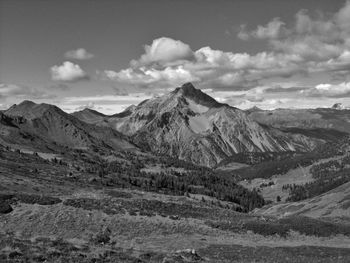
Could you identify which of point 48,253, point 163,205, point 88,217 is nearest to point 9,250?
point 48,253

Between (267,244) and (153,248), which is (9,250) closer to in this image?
(153,248)

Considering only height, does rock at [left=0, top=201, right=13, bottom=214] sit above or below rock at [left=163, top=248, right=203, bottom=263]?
above

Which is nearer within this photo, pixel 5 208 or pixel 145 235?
pixel 145 235

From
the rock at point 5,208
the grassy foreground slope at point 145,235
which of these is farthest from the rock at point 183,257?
the rock at point 5,208

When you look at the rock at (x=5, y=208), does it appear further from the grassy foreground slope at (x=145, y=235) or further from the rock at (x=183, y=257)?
the rock at (x=183, y=257)

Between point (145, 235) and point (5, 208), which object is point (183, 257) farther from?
point (5, 208)

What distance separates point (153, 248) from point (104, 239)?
5662 mm

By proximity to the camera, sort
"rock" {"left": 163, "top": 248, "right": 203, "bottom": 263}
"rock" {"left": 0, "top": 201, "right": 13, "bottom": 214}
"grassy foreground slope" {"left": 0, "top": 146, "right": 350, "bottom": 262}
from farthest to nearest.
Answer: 1. "rock" {"left": 0, "top": 201, "right": 13, "bottom": 214}
2. "grassy foreground slope" {"left": 0, "top": 146, "right": 350, "bottom": 262}
3. "rock" {"left": 163, "top": 248, "right": 203, "bottom": 263}

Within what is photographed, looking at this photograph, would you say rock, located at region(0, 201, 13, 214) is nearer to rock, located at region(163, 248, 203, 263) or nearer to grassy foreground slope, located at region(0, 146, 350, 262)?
grassy foreground slope, located at region(0, 146, 350, 262)

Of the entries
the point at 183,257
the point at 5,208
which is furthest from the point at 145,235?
the point at 5,208

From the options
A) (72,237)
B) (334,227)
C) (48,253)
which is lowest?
(334,227)

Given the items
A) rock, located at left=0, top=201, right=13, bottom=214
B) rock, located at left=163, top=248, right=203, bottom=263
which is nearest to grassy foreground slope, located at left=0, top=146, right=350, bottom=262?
rock, located at left=163, top=248, right=203, bottom=263

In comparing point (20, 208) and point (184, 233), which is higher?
point (20, 208)

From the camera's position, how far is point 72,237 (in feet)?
150
